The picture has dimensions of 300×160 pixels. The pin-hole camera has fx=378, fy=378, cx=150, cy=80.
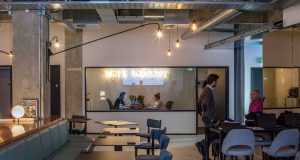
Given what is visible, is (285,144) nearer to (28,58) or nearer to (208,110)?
(208,110)

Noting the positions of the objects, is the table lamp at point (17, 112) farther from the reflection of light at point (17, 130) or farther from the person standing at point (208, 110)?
the person standing at point (208, 110)

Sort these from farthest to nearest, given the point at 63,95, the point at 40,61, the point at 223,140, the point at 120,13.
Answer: the point at 63,95, the point at 120,13, the point at 40,61, the point at 223,140

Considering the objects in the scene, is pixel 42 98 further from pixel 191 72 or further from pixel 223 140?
pixel 191 72

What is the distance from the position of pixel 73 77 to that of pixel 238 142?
21.9ft

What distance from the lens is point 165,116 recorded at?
11.3 metres

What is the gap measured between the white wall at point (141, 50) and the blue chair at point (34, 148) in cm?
618

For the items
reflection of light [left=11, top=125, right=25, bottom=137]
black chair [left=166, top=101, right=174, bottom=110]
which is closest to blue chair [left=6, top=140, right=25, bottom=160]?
reflection of light [left=11, top=125, right=25, bottom=137]

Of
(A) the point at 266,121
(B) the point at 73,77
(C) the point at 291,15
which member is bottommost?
(A) the point at 266,121

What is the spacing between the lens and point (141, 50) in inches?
445

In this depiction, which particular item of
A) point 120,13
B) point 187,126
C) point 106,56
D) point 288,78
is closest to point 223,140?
point 288,78

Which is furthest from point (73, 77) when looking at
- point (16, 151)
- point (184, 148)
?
point (16, 151)

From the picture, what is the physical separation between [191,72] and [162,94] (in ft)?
3.65

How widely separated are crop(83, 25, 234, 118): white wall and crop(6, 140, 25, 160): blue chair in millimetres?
6862

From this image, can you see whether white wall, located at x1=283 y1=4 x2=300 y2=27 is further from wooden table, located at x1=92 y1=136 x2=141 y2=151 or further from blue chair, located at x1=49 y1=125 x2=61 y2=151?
blue chair, located at x1=49 y1=125 x2=61 y2=151
